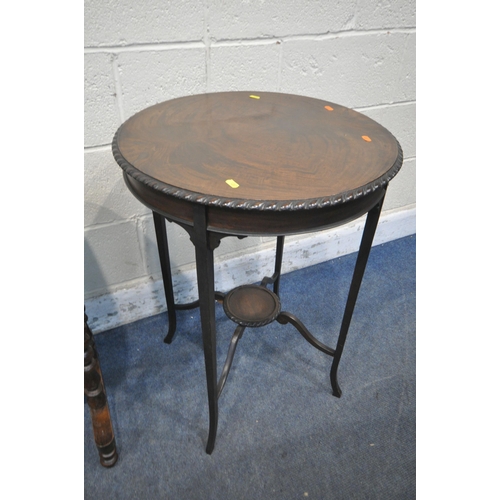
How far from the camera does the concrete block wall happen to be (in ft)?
3.68

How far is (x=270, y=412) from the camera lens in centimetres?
127

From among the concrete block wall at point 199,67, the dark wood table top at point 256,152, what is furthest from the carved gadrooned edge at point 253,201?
the concrete block wall at point 199,67

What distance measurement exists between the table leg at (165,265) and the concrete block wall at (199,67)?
0.56ft

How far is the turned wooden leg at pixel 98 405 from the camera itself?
963 millimetres

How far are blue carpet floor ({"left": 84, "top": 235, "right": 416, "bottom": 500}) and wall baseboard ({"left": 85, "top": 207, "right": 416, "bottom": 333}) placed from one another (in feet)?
0.21

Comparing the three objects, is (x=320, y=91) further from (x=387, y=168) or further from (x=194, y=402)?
(x=194, y=402)

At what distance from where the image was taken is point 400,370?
56.2 inches

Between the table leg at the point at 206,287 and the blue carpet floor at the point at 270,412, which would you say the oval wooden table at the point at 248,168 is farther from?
the blue carpet floor at the point at 270,412

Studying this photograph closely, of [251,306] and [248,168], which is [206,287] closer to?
[248,168]

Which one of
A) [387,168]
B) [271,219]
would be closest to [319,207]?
[271,219]

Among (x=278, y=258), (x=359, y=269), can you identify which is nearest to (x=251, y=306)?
(x=278, y=258)

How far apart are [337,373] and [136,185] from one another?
961 millimetres

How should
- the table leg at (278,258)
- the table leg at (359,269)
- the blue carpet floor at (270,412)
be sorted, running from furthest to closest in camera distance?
the table leg at (278,258) < the blue carpet floor at (270,412) < the table leg at (359,269)

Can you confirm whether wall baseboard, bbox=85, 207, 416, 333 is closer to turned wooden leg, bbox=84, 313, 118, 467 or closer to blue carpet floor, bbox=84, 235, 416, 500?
blue carpet floor, bbox=84, 235, 416, 500
